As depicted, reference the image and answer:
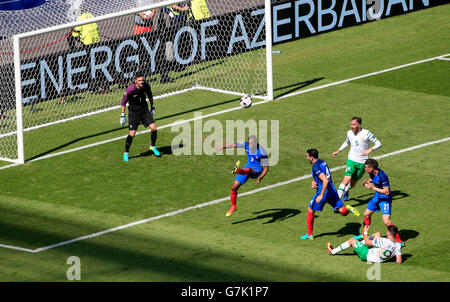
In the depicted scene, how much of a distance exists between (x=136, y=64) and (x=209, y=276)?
1318 cm

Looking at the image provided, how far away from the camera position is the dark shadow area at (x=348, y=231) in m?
17.9

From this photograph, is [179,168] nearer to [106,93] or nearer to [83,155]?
[83,155]

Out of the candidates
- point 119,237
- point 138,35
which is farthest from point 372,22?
point 119,237

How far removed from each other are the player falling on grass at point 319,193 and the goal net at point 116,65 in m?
8.93

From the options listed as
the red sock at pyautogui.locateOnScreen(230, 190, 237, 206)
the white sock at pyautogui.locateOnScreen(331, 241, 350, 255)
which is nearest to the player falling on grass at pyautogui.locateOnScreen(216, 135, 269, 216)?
the red sock at pyautogui.locateOnScreen(230, 190, 237, 206)

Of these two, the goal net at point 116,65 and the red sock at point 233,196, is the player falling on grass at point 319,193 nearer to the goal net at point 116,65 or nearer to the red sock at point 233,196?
the red sock at point 233,196

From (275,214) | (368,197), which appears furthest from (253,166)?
(368,197)

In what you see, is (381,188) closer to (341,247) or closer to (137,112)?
(341,247)

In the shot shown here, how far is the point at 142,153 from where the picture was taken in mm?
23609

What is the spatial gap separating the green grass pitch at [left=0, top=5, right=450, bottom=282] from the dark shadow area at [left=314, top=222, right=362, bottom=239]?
1.6 inches

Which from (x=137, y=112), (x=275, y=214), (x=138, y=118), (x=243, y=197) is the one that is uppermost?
(x=137, y=112)

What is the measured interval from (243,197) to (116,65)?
8956 mm

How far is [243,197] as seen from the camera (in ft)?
66.8

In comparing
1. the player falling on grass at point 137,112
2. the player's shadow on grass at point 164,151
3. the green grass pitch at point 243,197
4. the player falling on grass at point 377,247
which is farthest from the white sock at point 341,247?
the player's shadow on grass at point 164,151
